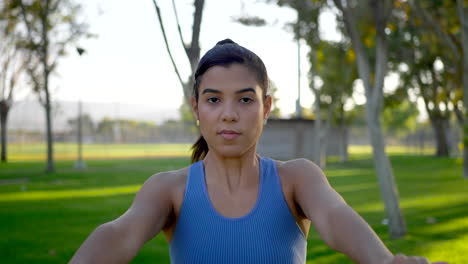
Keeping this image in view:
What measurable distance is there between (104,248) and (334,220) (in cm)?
73

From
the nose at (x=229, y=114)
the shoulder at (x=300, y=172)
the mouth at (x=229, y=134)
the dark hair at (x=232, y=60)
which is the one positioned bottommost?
the shoulder at (x=300, y=172)

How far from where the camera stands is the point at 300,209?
1.99 m

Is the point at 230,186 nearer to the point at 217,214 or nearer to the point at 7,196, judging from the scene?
the point at 217,214

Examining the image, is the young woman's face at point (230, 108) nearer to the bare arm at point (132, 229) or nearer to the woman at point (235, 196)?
the woman at point (235, 196)

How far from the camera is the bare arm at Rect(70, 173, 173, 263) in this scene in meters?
1.62

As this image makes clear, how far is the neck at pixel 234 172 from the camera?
78.6 inches

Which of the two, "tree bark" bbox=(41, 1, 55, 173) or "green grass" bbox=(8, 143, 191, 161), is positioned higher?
"tree bark" bbox=(41, 1, 55, 173)

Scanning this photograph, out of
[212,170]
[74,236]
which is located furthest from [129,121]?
[212,170]

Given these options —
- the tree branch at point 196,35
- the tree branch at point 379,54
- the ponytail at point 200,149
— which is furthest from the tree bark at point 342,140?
the ponytail at point 200,149

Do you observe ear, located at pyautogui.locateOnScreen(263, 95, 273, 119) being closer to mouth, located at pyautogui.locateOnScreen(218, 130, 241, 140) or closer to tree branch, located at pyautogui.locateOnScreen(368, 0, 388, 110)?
mouth, located at pyautogui.locateOnScreen(218, 130, 241, 140)

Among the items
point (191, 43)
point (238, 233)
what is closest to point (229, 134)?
point (238, 233)

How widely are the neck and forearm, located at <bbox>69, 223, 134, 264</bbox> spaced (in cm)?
44

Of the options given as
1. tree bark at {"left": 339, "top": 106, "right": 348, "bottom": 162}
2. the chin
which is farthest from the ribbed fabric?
tree bark at {"left": 339, "top": 106, "right": 348, "bottom": 162}

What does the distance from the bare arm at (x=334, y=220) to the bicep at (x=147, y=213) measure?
18.7 inches
